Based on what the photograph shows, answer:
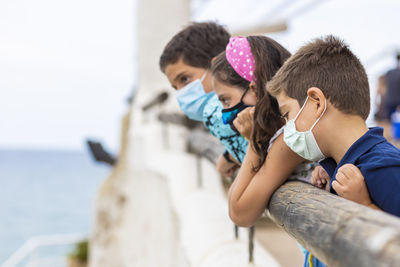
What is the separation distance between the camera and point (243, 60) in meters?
1.48

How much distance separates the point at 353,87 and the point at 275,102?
0.93ft

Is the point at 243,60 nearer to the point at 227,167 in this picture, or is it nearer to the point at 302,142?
the point at 302,142

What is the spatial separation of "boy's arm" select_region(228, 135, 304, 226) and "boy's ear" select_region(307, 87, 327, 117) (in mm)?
179

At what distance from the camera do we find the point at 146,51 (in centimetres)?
972

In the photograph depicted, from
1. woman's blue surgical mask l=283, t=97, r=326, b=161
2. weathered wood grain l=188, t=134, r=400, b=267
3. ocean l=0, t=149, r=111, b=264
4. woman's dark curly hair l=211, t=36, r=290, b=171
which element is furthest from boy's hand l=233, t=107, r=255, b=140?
ocean l=0, t=149, r=111, b=264

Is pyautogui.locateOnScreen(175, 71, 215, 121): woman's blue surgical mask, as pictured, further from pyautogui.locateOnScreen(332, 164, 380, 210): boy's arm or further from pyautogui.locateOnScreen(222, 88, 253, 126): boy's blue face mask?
pyautogui.locateOnScreen(332, 164, 380, 210): boy's arm

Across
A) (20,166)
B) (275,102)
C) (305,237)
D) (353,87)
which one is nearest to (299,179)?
(275,102)

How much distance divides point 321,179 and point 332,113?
0.74 ft

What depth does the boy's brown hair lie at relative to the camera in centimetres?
111

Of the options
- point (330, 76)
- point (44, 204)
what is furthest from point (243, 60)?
point (44, 204)

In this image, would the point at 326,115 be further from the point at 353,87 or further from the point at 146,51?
the point at 146,51

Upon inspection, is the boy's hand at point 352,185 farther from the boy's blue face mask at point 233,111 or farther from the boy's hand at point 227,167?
the boy's hand at point 227,167

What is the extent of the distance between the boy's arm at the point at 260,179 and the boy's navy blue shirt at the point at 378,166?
211 millimetres

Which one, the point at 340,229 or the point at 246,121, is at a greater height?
the point at 340,229
